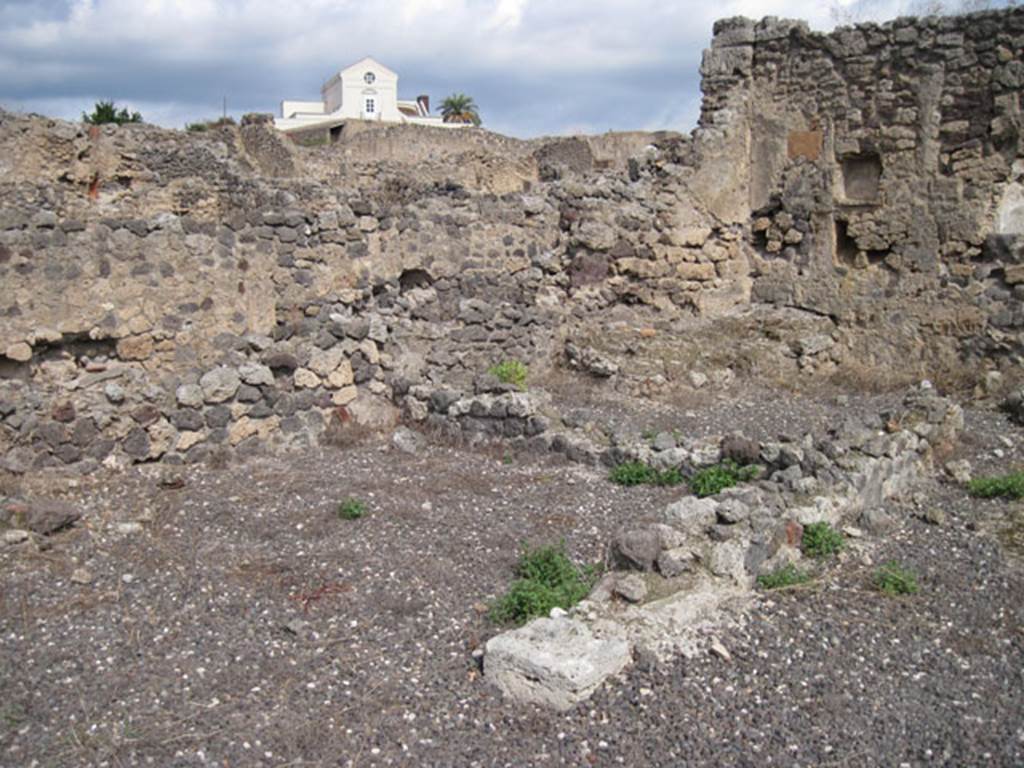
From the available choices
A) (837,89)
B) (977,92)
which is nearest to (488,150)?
(837,89)

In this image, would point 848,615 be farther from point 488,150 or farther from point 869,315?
point 488,150

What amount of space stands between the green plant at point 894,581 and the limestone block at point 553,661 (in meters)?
1.78

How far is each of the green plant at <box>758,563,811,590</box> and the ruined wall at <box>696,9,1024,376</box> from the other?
655cm

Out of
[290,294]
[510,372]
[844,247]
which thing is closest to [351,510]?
[290,294]

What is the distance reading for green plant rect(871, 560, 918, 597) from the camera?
531cm

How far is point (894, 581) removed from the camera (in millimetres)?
5355

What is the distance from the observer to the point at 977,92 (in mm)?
10602

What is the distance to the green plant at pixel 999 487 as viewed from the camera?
6.92 m

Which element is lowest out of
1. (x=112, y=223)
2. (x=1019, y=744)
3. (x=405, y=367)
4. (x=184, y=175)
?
(x=1019, y=744)

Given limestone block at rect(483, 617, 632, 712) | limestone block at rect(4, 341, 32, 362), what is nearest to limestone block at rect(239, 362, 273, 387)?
limestone block at rect(4, 341, 32, 362)

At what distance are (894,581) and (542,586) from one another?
2.04m

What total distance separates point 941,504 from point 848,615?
2.39 m

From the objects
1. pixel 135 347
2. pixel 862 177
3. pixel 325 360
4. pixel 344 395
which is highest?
pixel 862 177

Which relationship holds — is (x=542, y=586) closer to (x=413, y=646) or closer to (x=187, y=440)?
(x=413, y=646)
